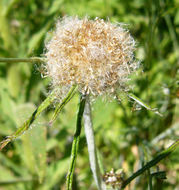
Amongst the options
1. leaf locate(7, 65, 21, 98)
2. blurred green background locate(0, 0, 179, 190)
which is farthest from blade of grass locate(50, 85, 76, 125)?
leaf locate(7, 65, 21, 98)

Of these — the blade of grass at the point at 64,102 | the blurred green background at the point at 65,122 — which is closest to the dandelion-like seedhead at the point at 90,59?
the blade of grass at the point at 64,102

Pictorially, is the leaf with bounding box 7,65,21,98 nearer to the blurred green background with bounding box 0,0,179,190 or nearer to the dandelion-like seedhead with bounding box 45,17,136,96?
the blurred green background with bounding box 0,0,179,190

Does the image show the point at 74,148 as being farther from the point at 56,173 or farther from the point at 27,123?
the point at 56,173

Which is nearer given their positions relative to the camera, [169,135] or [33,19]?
[169,135]

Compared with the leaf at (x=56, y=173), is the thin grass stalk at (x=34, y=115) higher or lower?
higher

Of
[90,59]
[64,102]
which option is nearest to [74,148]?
[64,102]

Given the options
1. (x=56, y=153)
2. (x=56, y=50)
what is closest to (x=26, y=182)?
(x=56, y=153)

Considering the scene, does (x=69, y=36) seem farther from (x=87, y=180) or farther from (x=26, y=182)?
(x=87, y=180)

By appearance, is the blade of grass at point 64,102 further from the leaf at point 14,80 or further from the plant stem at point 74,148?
the leaf at point 14,80
